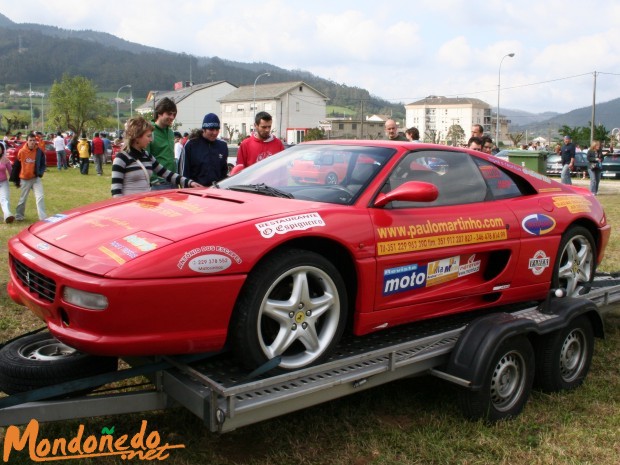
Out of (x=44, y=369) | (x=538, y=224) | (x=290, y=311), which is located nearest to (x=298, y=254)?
(x=290, y=311)

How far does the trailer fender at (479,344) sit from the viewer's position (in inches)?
134

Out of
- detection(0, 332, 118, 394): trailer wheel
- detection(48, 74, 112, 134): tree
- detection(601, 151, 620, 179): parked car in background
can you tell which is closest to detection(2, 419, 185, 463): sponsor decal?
detection(0, 332, 118, 394): trailer wheel

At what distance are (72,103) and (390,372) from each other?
78.1 meters

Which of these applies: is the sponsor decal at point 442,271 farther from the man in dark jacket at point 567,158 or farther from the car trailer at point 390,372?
the man in dark jacket at point 567,158

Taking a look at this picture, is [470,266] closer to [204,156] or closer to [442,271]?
[442,271]

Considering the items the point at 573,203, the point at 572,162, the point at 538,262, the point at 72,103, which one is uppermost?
the point at 72,103

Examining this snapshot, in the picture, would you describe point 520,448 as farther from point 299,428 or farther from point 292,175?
point 292,175

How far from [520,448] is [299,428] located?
3.92 ft

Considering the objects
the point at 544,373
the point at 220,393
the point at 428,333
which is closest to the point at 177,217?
the point at 220,393

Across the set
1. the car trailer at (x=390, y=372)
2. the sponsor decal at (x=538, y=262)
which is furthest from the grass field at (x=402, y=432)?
the sponsor decal at (x=538, y=262)

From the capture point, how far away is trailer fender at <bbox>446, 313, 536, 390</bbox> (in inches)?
134

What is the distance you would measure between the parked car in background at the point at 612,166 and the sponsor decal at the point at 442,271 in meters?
22.9

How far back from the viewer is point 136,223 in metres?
3.03

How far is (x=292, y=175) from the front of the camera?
12.7 feet
